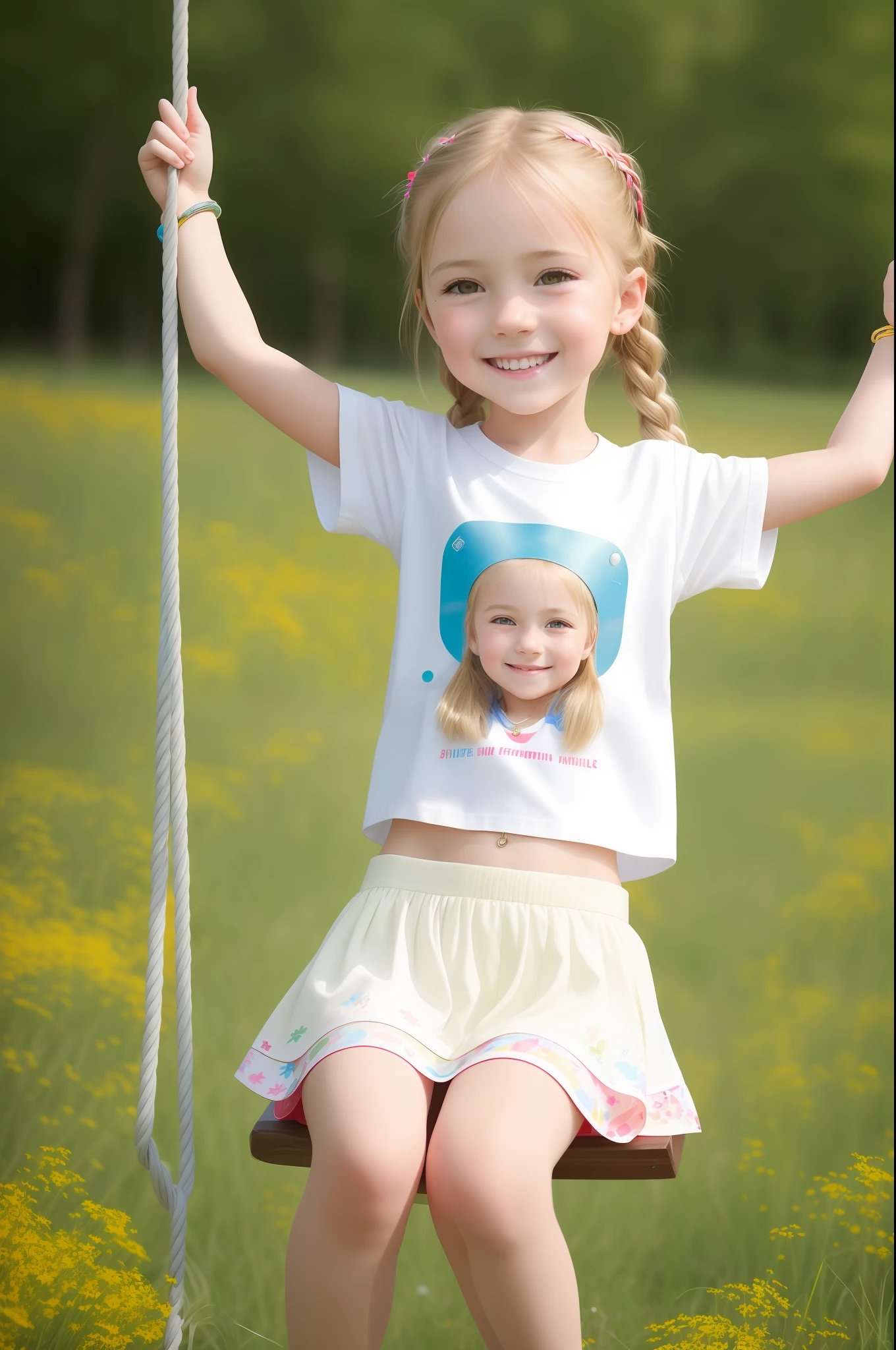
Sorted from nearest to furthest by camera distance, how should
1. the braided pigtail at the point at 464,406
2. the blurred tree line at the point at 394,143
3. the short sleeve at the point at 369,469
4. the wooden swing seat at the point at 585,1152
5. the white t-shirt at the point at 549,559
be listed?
the wooden swing seat at the point at 585,1152 < the white t-shirt at the point at 549,559 < the short sleeve at the point at 369,469 < the braided pigtail at the point at 464,406 < the blurred tree line at the point at 394,143

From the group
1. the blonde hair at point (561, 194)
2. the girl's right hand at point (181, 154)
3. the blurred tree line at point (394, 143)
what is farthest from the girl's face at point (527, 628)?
the blurred tree line at point (394, 143)

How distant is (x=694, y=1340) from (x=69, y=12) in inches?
225

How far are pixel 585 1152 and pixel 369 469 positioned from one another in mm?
800

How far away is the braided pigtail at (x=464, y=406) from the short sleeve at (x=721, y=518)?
260 millimetres

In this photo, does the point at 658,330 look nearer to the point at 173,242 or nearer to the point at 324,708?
the point at 173,242

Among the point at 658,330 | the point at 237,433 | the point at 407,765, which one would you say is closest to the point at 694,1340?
the point at 407,765

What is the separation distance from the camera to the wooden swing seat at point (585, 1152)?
1507mm

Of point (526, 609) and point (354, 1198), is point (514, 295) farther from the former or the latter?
point (354, 1198)

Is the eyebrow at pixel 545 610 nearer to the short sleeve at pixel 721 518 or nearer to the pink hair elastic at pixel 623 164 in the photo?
the short sleeve at pixel 721 518

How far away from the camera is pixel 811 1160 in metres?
→ 3.81

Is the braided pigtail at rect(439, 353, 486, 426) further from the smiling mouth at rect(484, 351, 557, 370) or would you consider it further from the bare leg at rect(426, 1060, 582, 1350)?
the bare leg at rect(426, 1060, 582, 1350)

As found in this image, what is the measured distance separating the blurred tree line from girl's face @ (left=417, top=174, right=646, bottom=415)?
414 centimetres

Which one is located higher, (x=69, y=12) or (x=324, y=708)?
(x=69, y=12)

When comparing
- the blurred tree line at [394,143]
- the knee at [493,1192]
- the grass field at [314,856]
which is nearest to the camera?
the knee at [493,1192]
